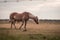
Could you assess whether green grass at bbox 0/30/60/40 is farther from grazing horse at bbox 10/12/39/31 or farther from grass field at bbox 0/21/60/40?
grazing horse at bbox 10/12/39/31

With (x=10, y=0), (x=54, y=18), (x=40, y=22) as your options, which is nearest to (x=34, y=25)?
(x=40, y=22)

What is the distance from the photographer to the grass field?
7.95 feet

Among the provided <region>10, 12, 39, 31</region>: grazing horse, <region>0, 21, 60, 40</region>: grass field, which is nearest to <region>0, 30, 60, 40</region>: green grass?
<region>0, 21, 60, 40</region>: grass field

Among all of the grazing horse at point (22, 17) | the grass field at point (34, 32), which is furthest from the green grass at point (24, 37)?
the grazing horse at point (22, 17)

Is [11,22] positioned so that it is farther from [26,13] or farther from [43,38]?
[43,38]

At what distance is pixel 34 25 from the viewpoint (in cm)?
246

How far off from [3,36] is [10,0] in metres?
0.43

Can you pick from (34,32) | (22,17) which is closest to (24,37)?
(34,32)

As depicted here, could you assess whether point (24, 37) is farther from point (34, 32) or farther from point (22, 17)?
point (22, 17)

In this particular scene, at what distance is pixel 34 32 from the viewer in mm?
2443

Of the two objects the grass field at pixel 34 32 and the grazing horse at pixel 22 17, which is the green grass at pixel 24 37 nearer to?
the grass field at pixel 34 32

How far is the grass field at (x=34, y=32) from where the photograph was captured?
242cm

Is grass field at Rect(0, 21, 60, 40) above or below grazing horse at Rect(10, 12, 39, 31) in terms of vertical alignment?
below

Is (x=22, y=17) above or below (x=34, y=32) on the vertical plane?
above
